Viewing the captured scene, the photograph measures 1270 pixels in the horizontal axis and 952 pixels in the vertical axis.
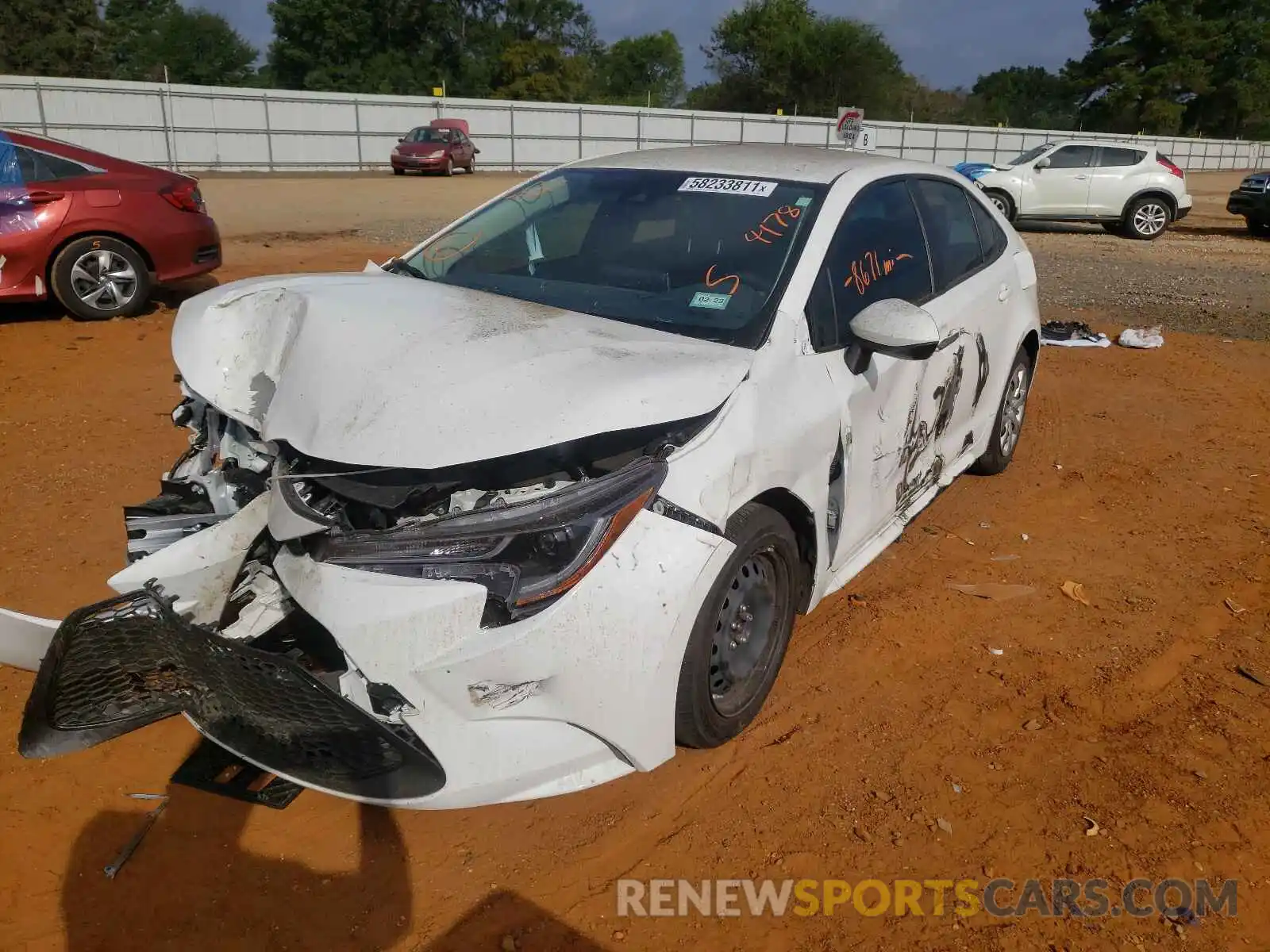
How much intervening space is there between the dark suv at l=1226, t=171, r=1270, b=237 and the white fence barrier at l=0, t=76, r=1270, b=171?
10.7 m

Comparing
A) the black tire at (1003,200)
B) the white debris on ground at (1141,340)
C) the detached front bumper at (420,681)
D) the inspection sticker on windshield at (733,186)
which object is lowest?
the white debris on ground at (1141,340)

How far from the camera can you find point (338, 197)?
20.5 m

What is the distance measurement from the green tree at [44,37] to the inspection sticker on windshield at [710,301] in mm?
55821

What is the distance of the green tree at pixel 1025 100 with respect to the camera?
63562mm

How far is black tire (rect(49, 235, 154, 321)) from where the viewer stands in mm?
7766

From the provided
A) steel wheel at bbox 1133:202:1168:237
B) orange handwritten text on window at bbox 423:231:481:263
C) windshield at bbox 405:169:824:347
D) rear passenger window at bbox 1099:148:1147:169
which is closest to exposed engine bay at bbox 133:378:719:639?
windshield at bbox 405:169:824:347

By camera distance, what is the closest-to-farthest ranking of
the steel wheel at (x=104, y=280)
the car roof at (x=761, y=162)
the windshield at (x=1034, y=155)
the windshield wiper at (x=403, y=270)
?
the car roof at (x=761, y=162), the windshield wiper at (x=403, y=270), the steel wheel at (x=104, y=280), the windshield at (x=1034, y=155)

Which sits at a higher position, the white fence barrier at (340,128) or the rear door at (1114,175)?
the white fence barrier at (340,128)

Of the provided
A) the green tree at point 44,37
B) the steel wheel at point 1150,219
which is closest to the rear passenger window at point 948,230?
the steel wheel at point 1150,219

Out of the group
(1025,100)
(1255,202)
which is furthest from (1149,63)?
(1255,202)

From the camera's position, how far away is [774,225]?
134 inches

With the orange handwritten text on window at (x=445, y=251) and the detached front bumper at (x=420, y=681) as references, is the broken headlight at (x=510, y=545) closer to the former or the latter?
the detached front bumper at (x=420, y=681)

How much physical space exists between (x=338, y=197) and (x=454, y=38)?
4620 centimetres

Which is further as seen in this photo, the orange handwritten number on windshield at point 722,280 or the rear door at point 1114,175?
the rear door at point 1114,175
